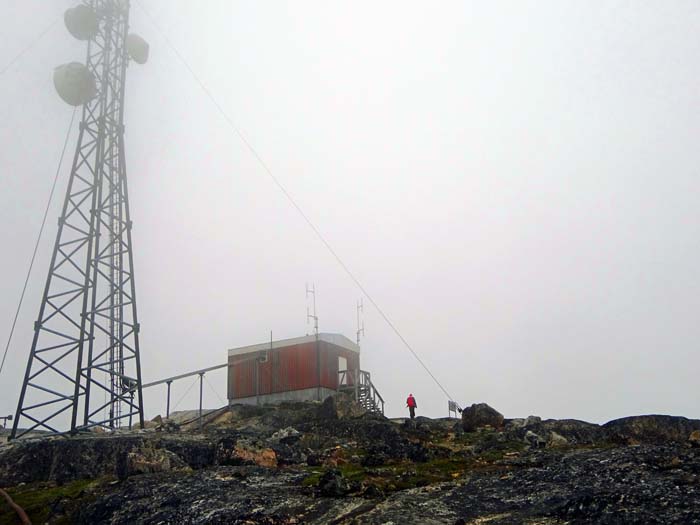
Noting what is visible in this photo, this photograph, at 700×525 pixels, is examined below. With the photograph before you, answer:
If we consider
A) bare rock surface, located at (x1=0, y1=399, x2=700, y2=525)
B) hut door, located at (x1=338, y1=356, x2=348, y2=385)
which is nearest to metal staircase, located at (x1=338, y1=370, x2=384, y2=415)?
hut door, located at (x1=338, y1=356, x2=348, y2=385)

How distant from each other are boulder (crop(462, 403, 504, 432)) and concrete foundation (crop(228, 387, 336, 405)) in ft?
36.5

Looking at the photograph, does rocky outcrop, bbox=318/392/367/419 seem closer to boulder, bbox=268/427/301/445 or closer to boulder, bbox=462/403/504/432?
boulder, bbox=268/427/301/445

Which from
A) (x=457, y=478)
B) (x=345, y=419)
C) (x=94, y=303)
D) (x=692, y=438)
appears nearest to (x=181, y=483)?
(x=457, y=478)

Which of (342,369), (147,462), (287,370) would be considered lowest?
(147,462)

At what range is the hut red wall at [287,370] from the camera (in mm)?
36781

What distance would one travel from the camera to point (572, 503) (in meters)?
10.6

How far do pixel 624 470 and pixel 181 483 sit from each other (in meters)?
9.59

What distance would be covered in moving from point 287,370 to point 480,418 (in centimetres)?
1388

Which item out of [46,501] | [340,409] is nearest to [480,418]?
[340,409]

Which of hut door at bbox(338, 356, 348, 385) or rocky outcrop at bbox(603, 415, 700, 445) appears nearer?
rocky outcrop at bbox(603, 415, 700, 445)

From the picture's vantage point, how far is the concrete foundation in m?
36.2

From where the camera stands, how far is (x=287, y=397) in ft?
121

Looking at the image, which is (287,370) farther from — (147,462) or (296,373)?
(147,462)

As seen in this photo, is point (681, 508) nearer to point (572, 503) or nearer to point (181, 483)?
point (572, 503)
